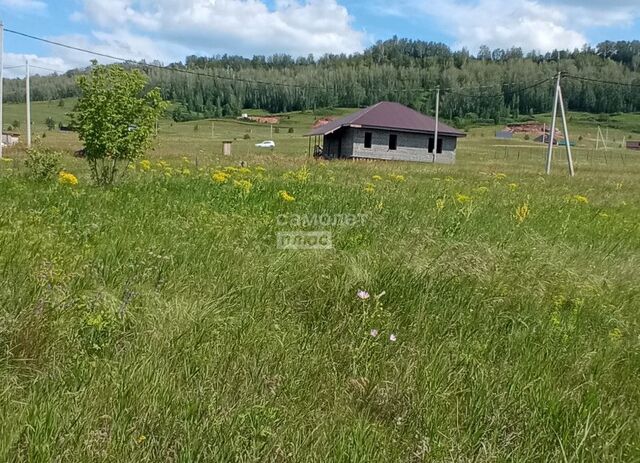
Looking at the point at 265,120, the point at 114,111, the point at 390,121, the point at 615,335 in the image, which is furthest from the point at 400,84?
the point at 615,335

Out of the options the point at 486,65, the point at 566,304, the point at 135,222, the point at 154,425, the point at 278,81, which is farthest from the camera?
the point at 486,65

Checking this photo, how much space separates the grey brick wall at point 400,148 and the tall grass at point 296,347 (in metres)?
37.7

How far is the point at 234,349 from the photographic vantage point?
2584mm

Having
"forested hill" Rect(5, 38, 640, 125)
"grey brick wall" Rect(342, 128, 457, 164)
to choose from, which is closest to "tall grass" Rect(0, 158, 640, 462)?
"grey brick wall" Rect(342, 128, 457, 164)

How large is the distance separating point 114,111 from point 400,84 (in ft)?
480

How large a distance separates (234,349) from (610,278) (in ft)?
12.1

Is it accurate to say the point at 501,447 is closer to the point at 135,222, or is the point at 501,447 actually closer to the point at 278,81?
the point at 135,222

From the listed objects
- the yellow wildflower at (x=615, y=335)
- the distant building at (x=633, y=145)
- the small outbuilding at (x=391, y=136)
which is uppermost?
the distant building at (x=633, y=145)

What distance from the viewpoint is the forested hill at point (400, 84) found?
5241 inches

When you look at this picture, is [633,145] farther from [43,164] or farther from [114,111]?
[43,164]

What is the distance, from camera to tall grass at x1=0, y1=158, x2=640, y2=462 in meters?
2.00

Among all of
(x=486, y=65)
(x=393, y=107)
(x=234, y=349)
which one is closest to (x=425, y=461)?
(x=234, y=349)

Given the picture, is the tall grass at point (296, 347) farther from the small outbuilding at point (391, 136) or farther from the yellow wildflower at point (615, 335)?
the small outbuilding at point (391, 136)

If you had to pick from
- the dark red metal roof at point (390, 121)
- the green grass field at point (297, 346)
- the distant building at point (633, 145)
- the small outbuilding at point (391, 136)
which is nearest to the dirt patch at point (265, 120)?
the distant building at point (633, 145)
